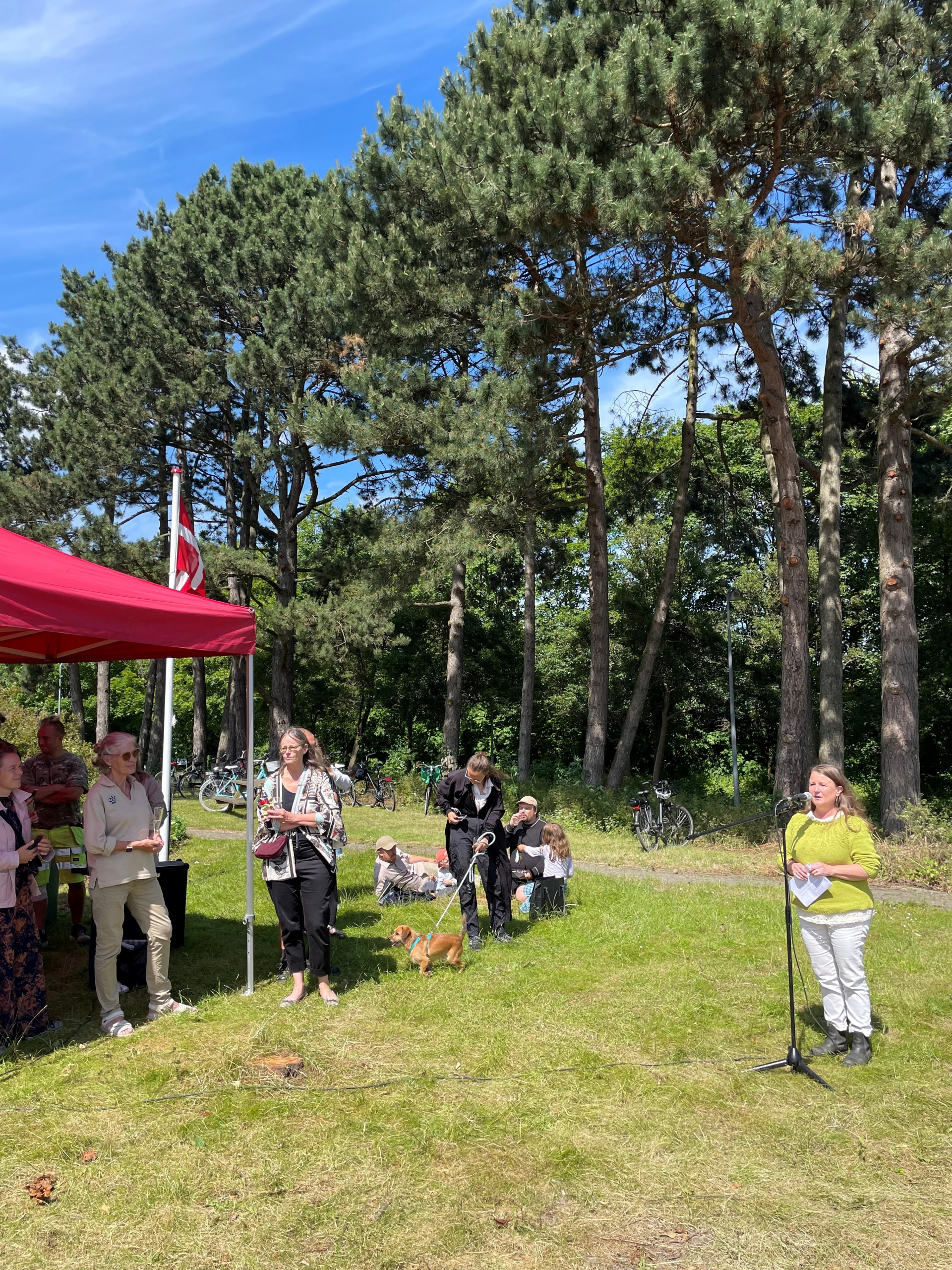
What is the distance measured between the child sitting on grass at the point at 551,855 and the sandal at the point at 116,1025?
398cm

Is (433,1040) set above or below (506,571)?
below

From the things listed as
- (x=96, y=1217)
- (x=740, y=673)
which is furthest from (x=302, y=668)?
(x=96, y=1217)

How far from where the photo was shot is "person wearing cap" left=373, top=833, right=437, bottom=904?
8.30m

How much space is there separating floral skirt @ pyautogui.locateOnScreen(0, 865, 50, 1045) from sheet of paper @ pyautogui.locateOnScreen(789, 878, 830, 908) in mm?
4019

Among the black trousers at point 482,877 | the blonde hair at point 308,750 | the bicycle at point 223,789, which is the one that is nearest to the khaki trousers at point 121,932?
the blonde hair at point 308,750

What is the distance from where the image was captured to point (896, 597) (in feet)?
40.3

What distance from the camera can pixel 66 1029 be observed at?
500 cm

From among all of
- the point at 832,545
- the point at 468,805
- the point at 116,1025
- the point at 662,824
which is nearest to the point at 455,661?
the point at 662,824

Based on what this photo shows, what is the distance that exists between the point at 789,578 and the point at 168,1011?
10.6 meters

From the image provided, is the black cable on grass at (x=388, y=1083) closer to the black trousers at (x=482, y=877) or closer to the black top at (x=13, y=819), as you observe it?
the black top at (x=13, y=819)

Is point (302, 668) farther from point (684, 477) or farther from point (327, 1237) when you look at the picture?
point (327, 1237)

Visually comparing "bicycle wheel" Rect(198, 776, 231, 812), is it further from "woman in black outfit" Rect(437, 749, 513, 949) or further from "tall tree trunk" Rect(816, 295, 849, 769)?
"woman in black outfit" Rect(437, 749, 513, 949)

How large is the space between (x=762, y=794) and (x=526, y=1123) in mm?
22923

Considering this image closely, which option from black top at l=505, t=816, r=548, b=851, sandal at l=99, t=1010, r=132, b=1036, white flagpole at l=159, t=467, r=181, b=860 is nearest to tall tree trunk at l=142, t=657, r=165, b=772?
white flagpole at l=159, t=467, r=181, b=860
